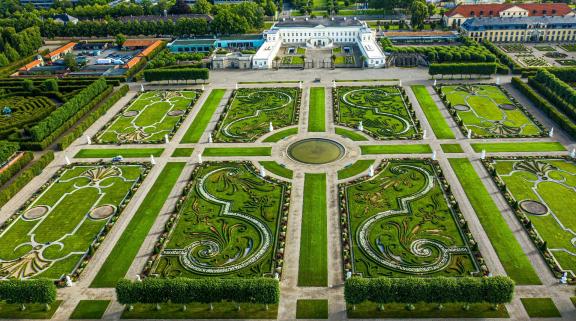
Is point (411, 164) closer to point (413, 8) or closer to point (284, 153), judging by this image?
point (284, 153)

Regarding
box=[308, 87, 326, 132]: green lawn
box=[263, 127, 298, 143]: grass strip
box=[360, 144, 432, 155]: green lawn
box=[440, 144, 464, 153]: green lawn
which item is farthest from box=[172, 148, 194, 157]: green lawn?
box=[440, 144, 464, 153]: green lawn

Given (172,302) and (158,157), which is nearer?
(172,302)

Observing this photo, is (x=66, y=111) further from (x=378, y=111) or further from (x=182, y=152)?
(x=378, y=111)

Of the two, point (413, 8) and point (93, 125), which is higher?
point (413, 8)

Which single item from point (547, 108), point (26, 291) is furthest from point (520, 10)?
point (26, 291)

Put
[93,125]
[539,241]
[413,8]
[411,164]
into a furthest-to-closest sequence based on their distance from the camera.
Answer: [413,8], [93,125], [411,164], [539,241]

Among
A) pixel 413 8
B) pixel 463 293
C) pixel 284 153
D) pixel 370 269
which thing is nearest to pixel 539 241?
pixel 463 293
